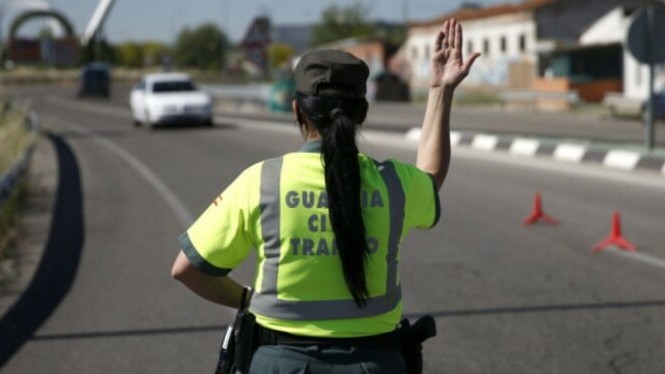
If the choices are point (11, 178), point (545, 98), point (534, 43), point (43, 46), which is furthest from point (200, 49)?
point (11, 178)

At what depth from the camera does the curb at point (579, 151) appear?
21.5 m

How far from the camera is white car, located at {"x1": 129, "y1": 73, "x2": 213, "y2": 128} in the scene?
3847 cm

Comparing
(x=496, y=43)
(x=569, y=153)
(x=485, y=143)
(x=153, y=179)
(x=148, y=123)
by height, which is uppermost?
(x=153, y=179)

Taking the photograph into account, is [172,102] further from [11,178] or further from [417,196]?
[417,196]

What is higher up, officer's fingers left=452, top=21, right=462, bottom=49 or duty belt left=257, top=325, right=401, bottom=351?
officer's fingers left=452, top=21, right=462, bottom=49

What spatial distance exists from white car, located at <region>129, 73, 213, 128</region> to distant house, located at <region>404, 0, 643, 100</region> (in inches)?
964

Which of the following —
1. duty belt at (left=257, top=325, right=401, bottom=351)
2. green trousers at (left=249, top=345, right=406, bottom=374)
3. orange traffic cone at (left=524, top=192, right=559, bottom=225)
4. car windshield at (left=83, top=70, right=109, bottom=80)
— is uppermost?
duty belt at (left=257, top=325, right=401, bottom=351)

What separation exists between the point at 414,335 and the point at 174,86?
→ 3736 cm

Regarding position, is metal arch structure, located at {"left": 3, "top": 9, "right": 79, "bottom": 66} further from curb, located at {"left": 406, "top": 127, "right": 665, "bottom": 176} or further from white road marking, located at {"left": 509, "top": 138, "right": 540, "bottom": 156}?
white road marking, located at {"left": 509, "top": 138, "right": 540, "bottom": 156}

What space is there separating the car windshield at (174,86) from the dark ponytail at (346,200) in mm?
37032

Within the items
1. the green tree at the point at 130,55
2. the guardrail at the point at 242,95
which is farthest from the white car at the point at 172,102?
the green tree at the point at 130,55

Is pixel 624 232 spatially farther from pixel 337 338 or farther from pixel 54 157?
pixel 54 157

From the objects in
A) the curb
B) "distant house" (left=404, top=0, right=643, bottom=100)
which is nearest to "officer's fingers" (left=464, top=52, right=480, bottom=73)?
the curb

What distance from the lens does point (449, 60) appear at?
3658 millimetres
